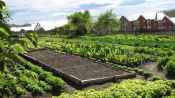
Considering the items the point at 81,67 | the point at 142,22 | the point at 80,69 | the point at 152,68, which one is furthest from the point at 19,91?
the point at 142,22

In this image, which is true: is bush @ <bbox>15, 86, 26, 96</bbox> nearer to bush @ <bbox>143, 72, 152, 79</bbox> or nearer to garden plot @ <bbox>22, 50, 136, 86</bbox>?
garden plot @ <bbox>22, 50, 136, 86</bbox>

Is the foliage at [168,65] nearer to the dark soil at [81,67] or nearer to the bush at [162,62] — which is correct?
the bush at [162,62]

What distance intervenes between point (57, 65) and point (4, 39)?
1948cm

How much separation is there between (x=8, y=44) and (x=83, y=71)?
16923mm

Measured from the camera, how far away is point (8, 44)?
2.37m

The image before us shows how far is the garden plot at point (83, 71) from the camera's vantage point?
16.8m

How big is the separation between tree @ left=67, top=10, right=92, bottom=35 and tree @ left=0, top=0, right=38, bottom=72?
238ft

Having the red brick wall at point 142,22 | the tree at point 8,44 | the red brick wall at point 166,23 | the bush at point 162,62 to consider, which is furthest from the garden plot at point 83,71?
the red brick wall at point 142,22

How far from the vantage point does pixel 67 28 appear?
90.3 m

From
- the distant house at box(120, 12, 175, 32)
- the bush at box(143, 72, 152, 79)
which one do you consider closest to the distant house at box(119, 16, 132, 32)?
the distant house at box(120, 12, 175, 32)

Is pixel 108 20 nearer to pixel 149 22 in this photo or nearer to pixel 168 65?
pixel 149 22

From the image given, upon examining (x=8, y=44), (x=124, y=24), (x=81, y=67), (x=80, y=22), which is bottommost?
(x=124, y=24)

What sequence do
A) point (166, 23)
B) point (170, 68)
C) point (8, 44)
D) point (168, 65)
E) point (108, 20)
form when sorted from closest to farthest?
point (8, 44) < point (170, 68) < point (168, 65) < point (166, 23) < point (108, 20)

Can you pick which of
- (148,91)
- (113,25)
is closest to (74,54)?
(148,91)
